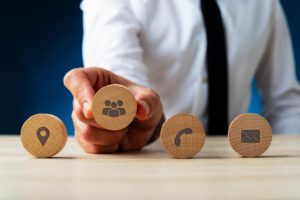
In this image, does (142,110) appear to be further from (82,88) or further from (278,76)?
(278,76)

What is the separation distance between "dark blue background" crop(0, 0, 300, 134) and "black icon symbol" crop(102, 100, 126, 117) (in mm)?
2130

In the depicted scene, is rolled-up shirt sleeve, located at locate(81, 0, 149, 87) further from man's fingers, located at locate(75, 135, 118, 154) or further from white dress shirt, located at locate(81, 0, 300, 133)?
man's fingers, located at locate(75, 135, 118, 154)

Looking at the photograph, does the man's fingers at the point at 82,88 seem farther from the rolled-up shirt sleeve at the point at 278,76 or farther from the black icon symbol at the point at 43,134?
the rolled-up shirt sleeve at the point at 278,76

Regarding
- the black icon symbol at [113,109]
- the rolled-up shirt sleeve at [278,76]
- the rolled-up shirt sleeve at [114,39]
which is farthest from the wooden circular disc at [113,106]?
the rolled-up shirt sleeve at [278,76]

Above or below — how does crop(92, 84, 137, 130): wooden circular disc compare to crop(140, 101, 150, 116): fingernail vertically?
above

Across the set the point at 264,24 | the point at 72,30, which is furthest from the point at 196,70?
the point at 72,30

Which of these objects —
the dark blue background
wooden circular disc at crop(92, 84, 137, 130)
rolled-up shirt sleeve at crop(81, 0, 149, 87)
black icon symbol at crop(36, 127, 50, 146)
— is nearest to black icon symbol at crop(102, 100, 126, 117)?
wooden circular disc at crop(92, 84, 137, 130)

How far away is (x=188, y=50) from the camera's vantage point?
5.65 feet

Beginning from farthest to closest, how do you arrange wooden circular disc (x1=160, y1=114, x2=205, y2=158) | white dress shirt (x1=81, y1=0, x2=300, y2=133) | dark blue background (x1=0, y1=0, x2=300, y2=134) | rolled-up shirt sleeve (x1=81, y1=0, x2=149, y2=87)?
dark blue background (x1=0, y1=0, x2=300, y2=134)
white dress shirt (x1=81, y1=0, x2=300, y2=133)
rolled-up shirt sleeve (x1=81, y1=0, x2=149, y2=87)
wooden circular disc (x1=160, y1=114, x2=205, y2=158)

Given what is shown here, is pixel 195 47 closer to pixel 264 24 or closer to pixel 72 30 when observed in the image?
pixel 264 24

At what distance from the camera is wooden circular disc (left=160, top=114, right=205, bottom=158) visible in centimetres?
78

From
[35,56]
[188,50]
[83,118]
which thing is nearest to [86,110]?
[83,118]

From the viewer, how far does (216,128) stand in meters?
1.70

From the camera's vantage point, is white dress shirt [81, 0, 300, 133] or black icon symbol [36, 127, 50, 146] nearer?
black icon symbol [36, 127, 50, 146]
